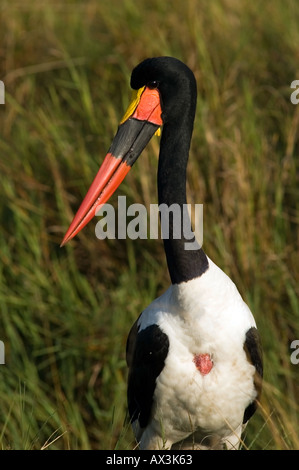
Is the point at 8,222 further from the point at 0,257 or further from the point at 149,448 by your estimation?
the point at 149,448

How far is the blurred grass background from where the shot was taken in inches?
174

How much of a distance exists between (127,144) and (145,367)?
81cm

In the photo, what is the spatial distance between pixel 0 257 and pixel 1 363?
56 cm

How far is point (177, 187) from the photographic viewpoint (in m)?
3.33

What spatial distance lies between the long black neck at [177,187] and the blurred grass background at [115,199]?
818 mm

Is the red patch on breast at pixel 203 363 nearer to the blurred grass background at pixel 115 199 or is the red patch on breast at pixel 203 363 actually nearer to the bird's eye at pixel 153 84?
the blurred grass background at pixel 115 199

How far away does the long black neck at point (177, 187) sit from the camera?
3.27 m

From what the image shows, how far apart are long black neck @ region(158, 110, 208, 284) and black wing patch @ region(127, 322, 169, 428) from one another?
0.22m

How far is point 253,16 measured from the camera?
5.41 m
